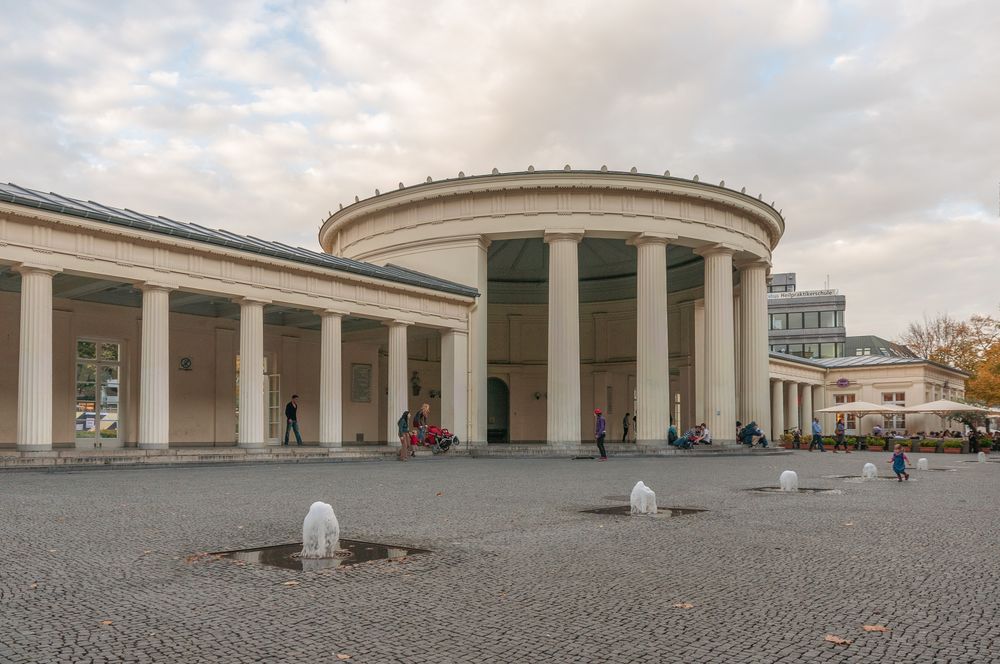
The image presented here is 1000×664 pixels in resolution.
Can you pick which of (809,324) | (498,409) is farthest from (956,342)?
(498,409)

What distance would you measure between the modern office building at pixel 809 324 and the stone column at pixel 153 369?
71907 mm

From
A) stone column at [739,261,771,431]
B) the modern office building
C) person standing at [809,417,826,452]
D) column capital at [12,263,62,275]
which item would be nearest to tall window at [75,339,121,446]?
column capital at [12,263,62,275]

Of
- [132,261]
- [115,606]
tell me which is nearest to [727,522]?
[115,606]

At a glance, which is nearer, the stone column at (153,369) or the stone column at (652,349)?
the stone column at (153,369)

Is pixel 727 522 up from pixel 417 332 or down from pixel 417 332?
down

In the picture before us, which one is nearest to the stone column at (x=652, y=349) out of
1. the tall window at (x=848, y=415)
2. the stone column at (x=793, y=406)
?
the stone column at (x=793, y=406)

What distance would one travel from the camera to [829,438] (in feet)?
150

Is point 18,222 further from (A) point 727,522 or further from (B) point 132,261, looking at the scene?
(A) point 727,522

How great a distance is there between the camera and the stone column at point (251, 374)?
2342 centimetres

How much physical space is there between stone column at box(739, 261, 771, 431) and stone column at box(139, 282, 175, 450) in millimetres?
23932

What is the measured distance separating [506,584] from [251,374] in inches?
730

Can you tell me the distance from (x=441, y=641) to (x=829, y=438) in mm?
44798

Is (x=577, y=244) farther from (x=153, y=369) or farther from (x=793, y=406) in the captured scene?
(x=793, y=406)

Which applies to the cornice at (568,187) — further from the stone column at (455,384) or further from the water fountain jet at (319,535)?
the water fountain jet at (319,535)
